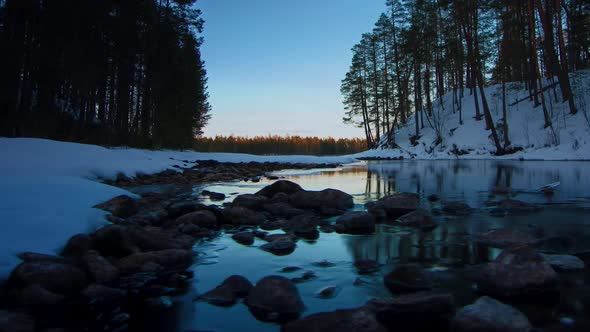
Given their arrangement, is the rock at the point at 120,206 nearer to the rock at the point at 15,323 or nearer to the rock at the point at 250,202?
the rock at the point at 250,202

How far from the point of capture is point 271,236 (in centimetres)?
365

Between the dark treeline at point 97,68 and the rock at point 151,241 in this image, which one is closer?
Result: the rock at point 151,241

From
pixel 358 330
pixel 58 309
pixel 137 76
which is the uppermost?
pixel 137 76

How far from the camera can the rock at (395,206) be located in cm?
499

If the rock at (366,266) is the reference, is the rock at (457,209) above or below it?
above

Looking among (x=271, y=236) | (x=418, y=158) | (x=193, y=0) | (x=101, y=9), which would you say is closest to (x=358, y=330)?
(x=271, y=236)

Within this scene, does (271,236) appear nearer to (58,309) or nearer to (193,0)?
(58,309)

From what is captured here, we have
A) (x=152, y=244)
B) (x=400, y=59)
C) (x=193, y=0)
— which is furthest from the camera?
(x=400, y=59)

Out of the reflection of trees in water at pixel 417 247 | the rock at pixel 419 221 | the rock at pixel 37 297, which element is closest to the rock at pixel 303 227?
the reflection of trees in water at pixel 417 247

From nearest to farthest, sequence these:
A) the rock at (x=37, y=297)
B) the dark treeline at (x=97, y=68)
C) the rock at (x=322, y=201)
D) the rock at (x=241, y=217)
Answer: the rock at (x=37, y=297) → the rock at (x=241, y=217) → the rock at (x=322, y=201) → the dark treeline at (x=97, y=68)

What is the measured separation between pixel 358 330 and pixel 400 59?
122 feet

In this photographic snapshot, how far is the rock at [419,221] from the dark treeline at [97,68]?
598 inches

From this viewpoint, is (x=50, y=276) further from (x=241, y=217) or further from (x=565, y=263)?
(x=565, y=263)

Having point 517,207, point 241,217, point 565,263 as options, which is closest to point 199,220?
point 241,217
